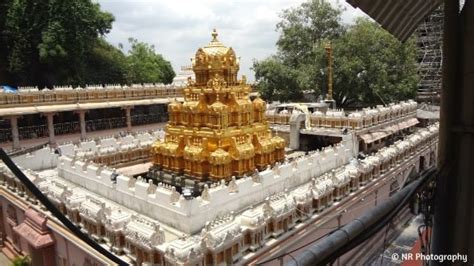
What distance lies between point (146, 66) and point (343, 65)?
88.0ft

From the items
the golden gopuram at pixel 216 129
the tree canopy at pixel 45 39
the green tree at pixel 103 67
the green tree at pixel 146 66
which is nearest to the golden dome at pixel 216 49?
the golden gopuram at pixel 216 129

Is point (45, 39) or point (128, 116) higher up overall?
point (45, 39)

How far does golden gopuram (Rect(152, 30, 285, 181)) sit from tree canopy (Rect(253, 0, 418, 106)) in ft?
51.4

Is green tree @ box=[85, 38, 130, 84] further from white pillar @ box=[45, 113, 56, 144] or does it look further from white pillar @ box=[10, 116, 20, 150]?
white pillar @ box=[10, 116, 20, 150]

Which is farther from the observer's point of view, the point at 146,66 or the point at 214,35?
the point at 146,66

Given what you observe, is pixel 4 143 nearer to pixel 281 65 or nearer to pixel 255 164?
pixel 255 164

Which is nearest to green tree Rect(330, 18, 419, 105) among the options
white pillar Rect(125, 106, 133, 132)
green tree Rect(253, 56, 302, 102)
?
green tree Rect(253, 56, 302, 102)

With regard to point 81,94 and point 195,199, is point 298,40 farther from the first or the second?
point 195,199

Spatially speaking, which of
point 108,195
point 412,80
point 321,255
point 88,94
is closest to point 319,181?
Answer: point 108,195

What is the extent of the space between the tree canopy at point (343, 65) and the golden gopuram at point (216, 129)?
51.4ft

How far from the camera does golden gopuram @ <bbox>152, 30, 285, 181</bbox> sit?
510 inches

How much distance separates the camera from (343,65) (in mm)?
27938

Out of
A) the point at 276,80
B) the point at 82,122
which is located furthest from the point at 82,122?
the point at 276,80

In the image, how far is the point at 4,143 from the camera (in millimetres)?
22859
